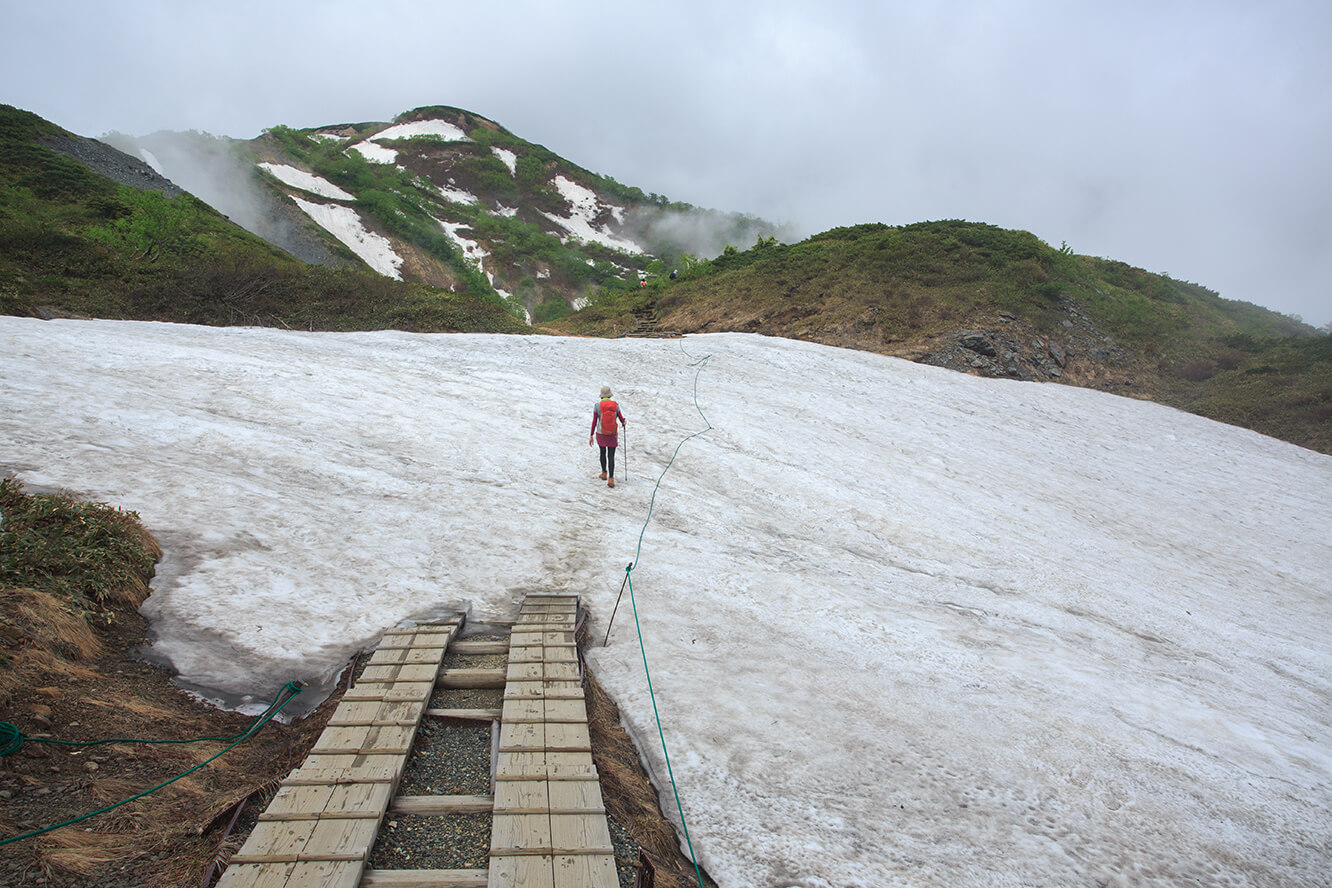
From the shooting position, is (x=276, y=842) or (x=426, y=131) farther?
(x=426, y=131)

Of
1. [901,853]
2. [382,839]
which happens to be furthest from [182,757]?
[901,853]

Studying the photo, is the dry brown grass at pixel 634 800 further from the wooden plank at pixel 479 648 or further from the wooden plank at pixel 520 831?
the wooden plank at pixel 479 648

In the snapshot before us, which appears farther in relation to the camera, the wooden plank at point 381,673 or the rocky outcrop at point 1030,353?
the rocky outcrop at point 1030,353

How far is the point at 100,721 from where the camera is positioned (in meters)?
4.41

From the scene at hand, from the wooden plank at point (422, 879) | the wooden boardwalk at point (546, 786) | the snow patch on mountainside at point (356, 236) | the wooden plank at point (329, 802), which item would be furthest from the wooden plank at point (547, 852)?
the snow patch on mountainside at point (356, 236)

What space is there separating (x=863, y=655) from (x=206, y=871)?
20.0 ft

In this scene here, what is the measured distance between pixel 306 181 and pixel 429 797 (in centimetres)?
8836

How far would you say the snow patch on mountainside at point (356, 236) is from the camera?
212 feet

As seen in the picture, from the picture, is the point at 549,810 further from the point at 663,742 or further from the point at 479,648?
the point at 479,648

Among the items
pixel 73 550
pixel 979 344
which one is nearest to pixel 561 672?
pixel 73 550

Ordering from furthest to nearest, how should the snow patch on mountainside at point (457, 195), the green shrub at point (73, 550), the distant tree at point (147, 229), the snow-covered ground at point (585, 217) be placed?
1. the snow-covered ground at point (585, 217)
2. the snow patch on mountainside at point (457, 195)
3. the distant tree at point (147, 229)
4. the green shrub at point (73, 550)

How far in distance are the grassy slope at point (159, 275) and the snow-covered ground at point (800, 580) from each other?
39.1 feet

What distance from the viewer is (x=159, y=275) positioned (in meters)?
26.8

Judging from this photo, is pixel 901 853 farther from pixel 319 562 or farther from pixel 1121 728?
pixel 319 562
